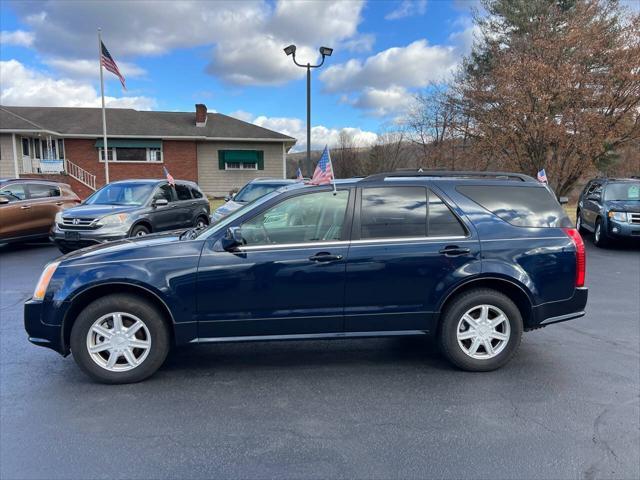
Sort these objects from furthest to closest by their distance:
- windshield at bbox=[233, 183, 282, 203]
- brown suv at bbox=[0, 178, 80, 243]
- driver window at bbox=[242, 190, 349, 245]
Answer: windshield at bbox=[233, 183, 282, 203] → brown suv at bbox=[0, 178, 80, 243] → driver window at bbox=[242, 190, 349, 245]

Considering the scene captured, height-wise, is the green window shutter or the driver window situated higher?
the green window shutter

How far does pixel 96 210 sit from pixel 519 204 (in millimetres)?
8103

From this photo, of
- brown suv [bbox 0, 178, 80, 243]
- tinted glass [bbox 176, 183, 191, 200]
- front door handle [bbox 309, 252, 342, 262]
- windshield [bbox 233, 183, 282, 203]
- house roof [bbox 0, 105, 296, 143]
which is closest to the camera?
front door handle [bbox 309, 252, 342, 262]

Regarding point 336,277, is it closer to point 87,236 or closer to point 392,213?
point 392,213

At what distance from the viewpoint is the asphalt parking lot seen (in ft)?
9.20

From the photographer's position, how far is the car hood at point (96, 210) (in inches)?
359

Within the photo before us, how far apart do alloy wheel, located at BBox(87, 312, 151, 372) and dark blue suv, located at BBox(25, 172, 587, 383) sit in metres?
0.01

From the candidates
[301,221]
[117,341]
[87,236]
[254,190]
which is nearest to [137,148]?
[254,190]

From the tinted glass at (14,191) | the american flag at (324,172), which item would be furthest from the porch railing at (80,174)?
the american flag at (324,172)

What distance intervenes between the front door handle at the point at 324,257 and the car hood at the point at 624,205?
382 inches

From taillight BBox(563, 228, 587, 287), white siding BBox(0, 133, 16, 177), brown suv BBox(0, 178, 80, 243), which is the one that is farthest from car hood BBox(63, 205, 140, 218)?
white siding BBox(0, 133, 16, 177)

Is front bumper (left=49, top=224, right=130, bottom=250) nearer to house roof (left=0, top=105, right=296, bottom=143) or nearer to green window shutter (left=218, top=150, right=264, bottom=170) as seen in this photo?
house roof (left=0, top=105, right=296, bottom=143)

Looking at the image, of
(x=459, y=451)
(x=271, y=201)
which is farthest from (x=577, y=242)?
(x=271, y=201)

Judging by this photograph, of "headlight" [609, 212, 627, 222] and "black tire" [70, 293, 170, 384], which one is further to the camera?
"headlight" [609, 212, 627, 222]
